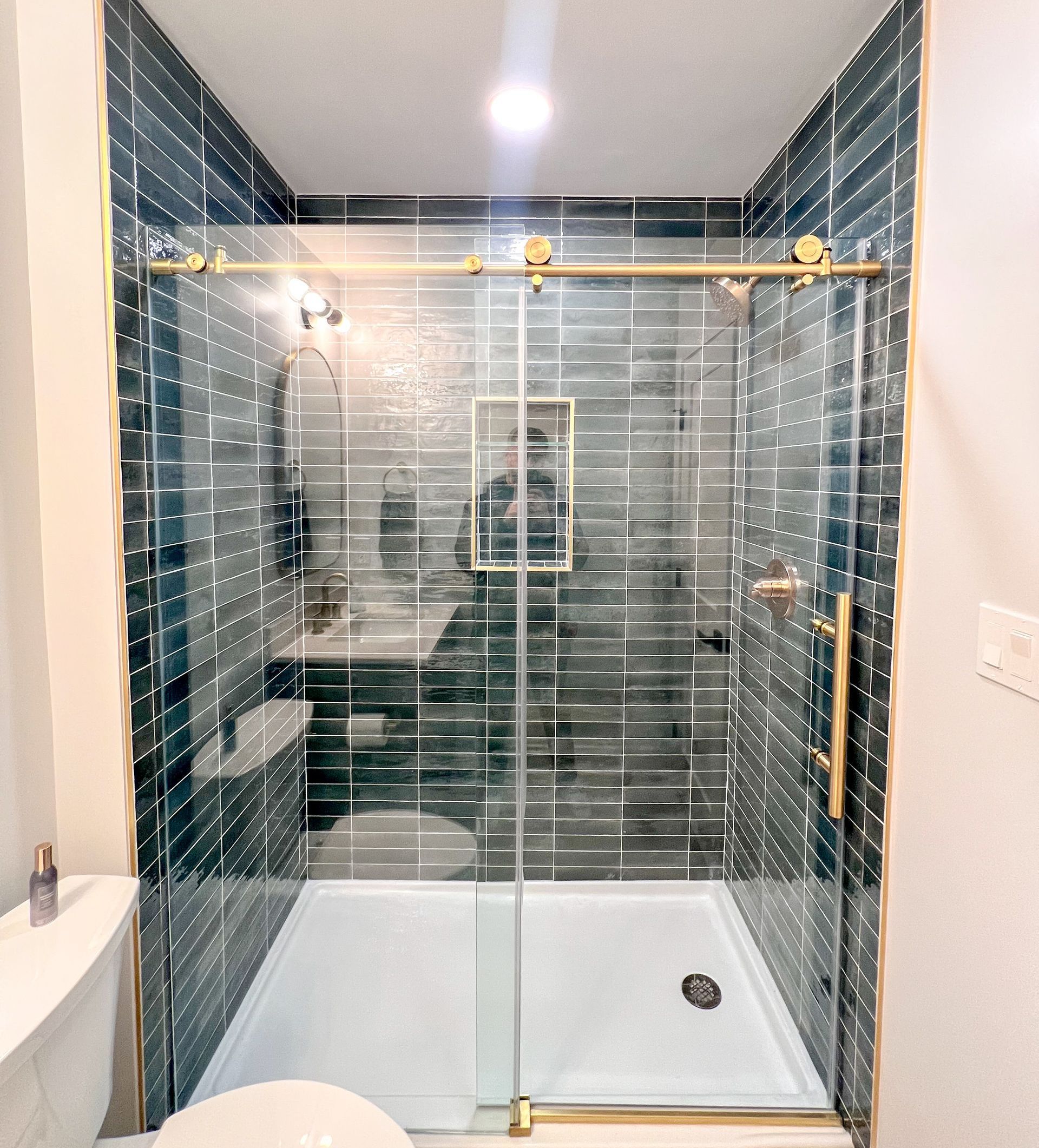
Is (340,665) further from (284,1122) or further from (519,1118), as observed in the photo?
(519,1118)

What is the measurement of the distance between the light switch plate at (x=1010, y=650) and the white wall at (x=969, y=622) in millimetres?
21

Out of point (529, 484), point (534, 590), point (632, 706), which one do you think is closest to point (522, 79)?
point (529, 484)

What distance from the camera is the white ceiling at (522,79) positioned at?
1383mm

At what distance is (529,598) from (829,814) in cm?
81

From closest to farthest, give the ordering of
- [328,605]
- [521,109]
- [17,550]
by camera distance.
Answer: [17,550]
[328,605]
[521,109]

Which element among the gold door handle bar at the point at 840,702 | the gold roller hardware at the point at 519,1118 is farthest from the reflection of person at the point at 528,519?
the gold roller hardware at the point at 519,1118

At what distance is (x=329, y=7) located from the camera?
137cm

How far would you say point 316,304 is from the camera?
1.43 meters

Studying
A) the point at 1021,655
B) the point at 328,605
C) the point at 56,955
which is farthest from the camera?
the point at 328,605

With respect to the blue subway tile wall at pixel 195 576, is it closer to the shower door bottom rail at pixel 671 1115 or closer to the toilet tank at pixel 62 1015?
the toilet tank at pixel 62 1015

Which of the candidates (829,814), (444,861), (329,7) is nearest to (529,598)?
(444,861)

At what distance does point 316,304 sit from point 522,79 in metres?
0.78

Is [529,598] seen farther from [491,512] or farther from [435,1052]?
[435,1052]

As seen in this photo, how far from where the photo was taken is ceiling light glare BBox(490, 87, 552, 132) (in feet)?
5.52
